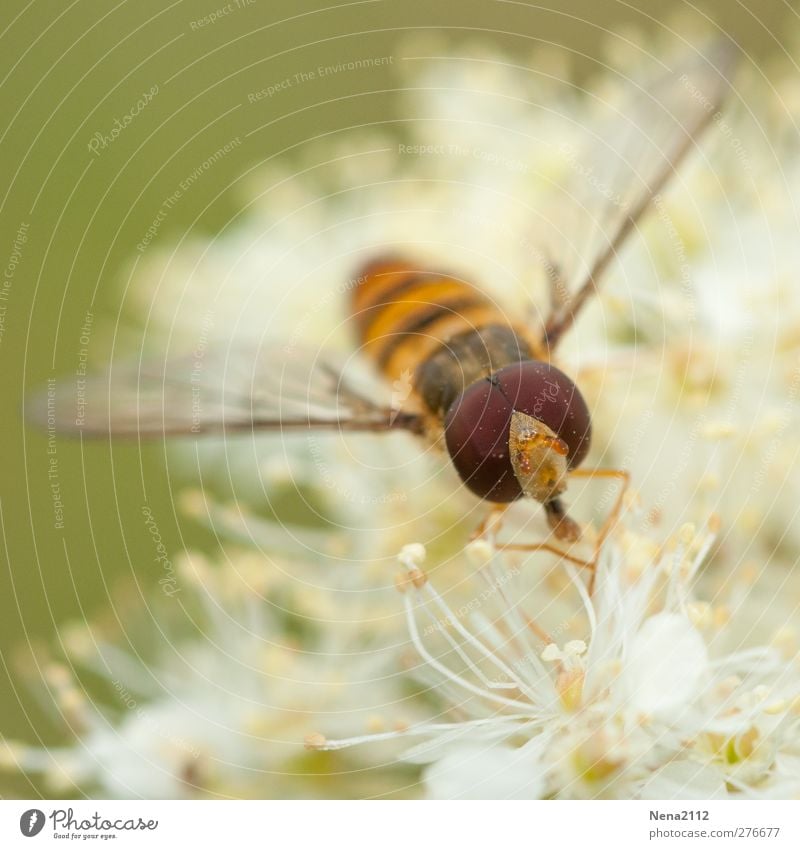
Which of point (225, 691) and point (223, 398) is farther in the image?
point (225, 691)

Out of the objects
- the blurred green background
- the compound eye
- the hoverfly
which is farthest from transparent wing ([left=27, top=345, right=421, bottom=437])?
the blurred green background

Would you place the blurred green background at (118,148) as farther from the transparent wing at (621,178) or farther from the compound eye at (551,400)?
the compound eye at (551,400)

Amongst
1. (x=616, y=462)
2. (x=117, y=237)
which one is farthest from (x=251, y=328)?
(x=616, y=462)

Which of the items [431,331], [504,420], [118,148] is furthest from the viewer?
[118,148]
